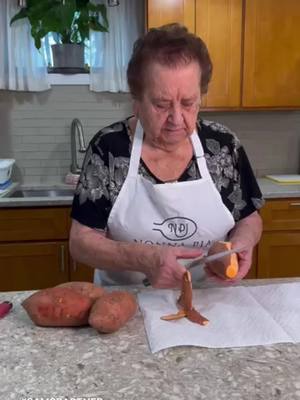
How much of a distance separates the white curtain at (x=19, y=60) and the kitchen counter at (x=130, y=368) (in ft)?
6.98

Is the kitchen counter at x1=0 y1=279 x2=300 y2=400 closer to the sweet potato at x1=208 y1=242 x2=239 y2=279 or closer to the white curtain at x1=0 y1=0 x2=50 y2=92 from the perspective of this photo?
the sweet potato at x1=208 y1=242 x2=239 y2=279

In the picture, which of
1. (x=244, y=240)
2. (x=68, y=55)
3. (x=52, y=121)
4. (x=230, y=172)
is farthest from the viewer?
(x=52, y=121)

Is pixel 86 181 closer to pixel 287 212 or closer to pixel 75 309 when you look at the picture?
pixel 75 309

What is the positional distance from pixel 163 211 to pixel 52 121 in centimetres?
178

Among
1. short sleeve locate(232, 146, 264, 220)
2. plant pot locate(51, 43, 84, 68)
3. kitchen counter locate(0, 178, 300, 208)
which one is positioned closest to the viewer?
short sleeve locate(232, 146, 264, 220)

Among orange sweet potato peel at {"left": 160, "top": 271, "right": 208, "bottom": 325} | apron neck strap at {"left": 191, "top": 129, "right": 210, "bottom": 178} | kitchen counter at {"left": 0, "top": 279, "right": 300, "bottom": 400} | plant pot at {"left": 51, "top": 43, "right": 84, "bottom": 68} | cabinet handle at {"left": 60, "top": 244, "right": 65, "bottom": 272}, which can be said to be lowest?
cabinet handle at {"left": 60, "top": 244, "right": 65, "bottom": 272}

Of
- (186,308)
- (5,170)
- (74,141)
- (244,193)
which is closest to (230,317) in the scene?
(186,308)

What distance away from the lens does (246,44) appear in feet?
8.70

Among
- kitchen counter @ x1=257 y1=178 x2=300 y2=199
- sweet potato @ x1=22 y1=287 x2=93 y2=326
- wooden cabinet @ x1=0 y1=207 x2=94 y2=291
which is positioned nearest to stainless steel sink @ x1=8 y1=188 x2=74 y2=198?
wooden cabinet @ x1=0 y1=207 x2=94 y2=291

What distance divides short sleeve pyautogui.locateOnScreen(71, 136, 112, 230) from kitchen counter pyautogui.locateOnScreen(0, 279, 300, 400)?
0.38 m

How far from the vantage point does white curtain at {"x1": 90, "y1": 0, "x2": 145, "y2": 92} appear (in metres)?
2.87

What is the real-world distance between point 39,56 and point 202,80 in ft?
6.12

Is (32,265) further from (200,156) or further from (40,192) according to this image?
(200,156)

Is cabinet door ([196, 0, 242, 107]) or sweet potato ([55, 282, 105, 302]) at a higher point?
cabinet door ([196, 0, 242, 107])
